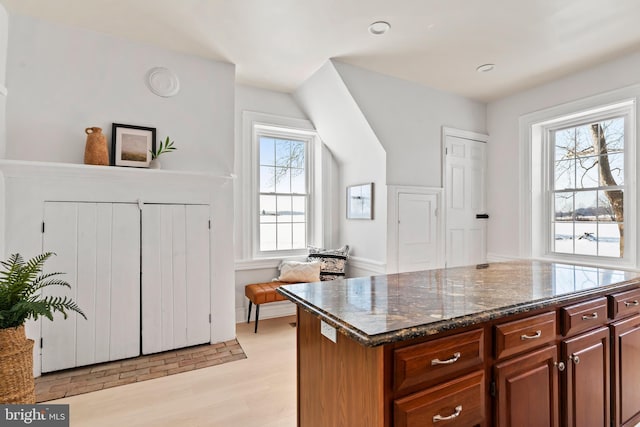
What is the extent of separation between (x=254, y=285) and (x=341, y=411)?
8.60 feet

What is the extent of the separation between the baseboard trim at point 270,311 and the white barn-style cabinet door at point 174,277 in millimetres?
749

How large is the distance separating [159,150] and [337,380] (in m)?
2.55

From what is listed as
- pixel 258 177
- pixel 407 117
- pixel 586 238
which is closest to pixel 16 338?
pixel 258 177

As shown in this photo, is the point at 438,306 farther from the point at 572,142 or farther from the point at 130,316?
the point at 572,142

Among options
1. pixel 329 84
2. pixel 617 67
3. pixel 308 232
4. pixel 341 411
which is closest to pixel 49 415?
pixel 341 411

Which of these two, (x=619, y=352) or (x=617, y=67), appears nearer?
(x=619, y=352)

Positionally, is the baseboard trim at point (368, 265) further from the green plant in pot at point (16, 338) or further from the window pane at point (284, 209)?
the green plant in pot at point (16, 338)

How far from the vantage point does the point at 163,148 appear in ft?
9.84

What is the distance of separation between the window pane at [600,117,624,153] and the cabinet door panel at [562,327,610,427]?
2.53 m

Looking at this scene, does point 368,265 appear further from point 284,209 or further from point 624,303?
point 624,303

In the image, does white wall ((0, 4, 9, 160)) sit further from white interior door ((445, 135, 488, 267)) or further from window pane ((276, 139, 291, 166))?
white interior door ((445, 135, 488, 267))

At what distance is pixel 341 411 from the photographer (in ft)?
4.14

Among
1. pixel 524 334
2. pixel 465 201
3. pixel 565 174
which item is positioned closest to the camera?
pixel 524 334

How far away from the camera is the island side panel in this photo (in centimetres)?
109
